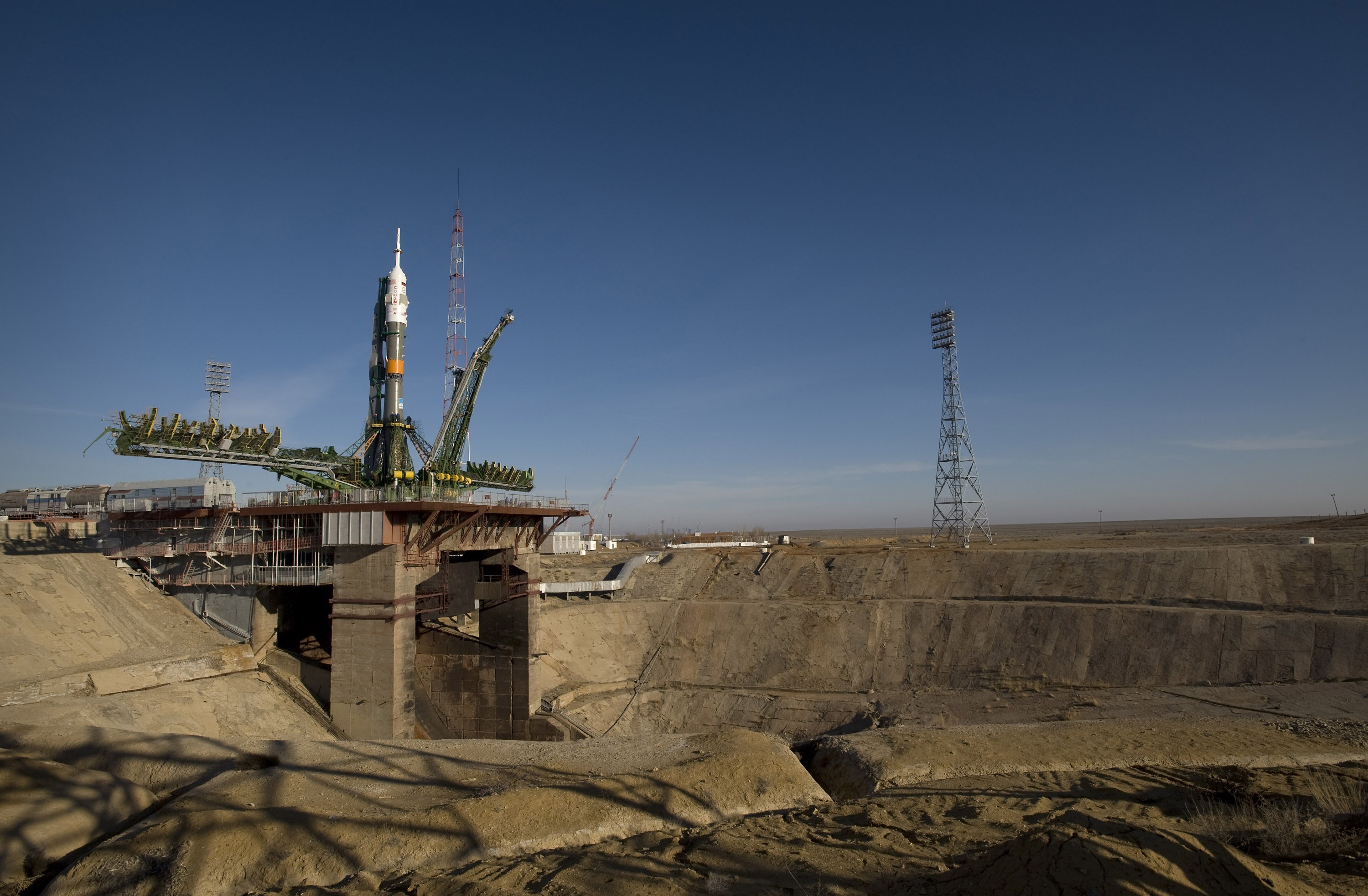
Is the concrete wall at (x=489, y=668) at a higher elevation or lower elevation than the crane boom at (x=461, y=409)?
lower

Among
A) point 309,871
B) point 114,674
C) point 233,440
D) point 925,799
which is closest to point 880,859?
point 925,799

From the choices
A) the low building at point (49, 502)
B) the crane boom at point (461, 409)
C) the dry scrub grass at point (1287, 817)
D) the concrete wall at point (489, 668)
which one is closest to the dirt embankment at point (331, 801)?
the dry scrub grass at point (1287, 817)

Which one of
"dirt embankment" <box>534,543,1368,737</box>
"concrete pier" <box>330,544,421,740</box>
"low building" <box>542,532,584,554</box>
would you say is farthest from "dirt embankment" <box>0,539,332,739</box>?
"low building" <box>542,532,584,554</box>

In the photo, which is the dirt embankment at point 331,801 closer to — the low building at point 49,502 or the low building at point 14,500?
the low building at point 49,502

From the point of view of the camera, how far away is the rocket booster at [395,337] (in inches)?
1914

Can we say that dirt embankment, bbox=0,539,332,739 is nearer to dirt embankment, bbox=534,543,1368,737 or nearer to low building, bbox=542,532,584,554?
dirt embankment, bbox=534,543,1368,737

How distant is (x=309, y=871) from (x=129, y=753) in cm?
962

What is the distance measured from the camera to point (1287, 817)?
12.3 metres

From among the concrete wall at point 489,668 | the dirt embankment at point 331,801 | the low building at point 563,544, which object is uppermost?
the low building at point 563,544

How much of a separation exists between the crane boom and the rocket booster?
5892 millimetres

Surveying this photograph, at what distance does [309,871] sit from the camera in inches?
517

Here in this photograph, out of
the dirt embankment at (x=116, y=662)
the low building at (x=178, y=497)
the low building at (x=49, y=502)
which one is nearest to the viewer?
the dirt embankment at (x=116, y=662)

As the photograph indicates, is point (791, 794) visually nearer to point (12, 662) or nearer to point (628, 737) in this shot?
point (628, 737)

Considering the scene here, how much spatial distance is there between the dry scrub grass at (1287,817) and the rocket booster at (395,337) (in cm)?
4784
